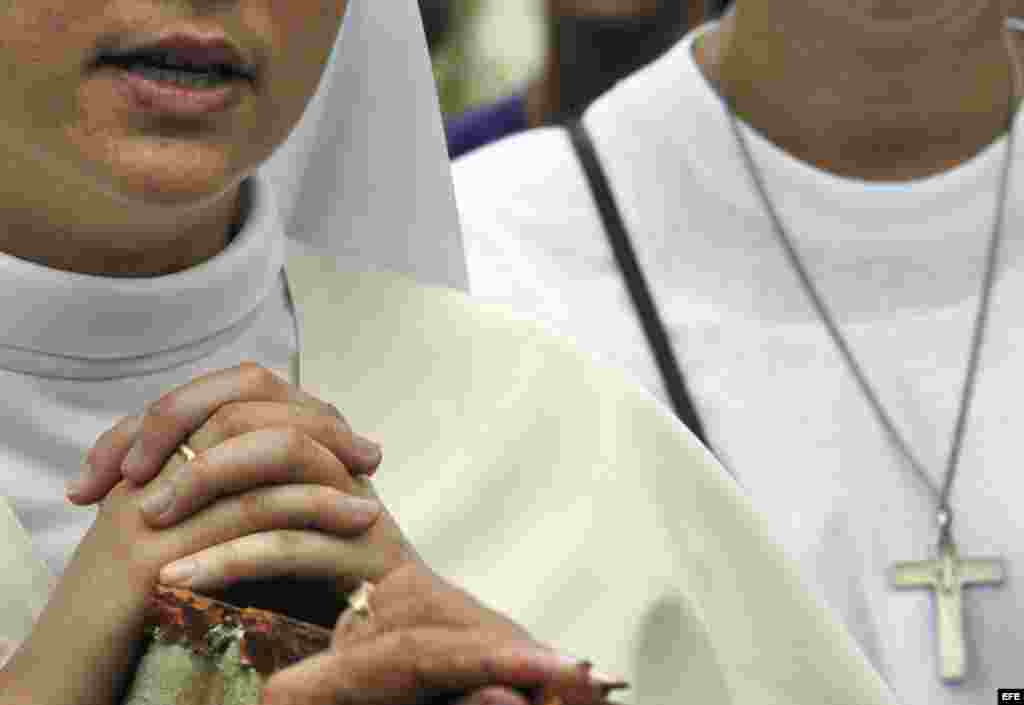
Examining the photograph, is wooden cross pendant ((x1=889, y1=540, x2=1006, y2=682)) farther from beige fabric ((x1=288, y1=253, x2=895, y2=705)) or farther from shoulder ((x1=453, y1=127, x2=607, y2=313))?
beige fabric ((x1=288, y1=253, x2=895, y2=705))

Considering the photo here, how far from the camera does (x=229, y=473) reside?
7.63ft

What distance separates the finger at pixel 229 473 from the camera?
2328 millimetres

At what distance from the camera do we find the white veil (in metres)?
3.32

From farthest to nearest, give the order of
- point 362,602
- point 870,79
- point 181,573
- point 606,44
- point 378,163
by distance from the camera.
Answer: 1. point 606,44
2. point 870,79
3. point 378,163
4. point 181,573
5. point 362,602

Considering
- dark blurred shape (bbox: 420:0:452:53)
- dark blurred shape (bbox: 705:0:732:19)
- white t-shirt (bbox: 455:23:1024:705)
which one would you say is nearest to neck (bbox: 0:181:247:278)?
white t-shirt (bbox: 455:23:1024:705)

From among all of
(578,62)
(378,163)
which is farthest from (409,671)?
(578,62)

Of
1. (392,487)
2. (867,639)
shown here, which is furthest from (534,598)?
(867,639)

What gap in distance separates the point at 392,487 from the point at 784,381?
4.59 feet

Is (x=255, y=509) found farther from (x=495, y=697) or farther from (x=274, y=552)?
(x=495, y=697)

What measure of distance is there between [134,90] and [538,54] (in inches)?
312

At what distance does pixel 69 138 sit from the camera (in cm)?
255

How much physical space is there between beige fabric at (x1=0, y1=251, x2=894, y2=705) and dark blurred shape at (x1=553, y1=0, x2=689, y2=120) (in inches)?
125

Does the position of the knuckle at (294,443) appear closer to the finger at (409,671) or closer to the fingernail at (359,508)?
the fingernail at (359,508)

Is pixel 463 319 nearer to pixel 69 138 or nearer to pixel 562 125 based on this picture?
pixel 69 138
